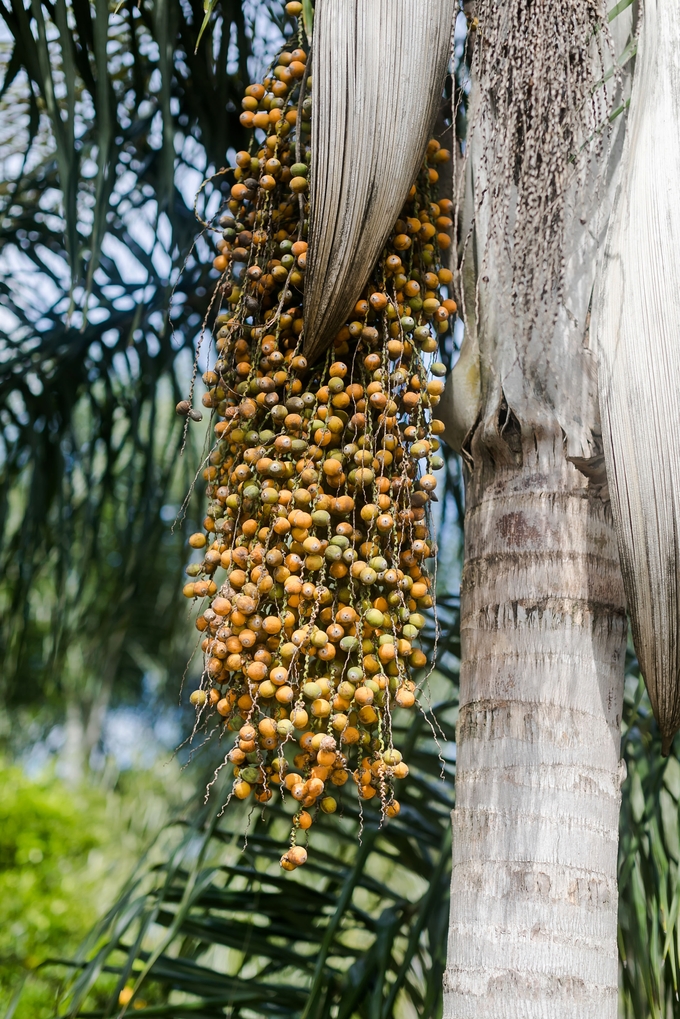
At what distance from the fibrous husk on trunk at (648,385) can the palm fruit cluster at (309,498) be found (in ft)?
0.70

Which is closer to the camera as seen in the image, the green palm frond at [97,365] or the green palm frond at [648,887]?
the green palm frond at [648,887]

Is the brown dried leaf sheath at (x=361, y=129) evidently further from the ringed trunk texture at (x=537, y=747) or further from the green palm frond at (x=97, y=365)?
the green palm frond at (x=97, y=365)

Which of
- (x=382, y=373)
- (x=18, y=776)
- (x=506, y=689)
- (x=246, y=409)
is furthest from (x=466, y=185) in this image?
(x=18, y=776)

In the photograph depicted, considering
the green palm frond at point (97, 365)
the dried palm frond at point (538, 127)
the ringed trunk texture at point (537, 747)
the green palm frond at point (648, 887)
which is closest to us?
the ringed trunk texture at point (537, 747)

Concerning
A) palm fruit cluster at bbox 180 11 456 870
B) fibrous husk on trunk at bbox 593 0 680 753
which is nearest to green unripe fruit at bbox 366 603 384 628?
palm fruit cluster at bbox 180 11 456 870

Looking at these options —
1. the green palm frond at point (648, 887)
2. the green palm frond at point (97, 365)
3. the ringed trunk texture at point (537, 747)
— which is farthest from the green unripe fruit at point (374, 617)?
the green palm frond at point (97, 365)

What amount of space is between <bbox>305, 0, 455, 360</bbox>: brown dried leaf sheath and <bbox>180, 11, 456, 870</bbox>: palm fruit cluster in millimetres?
72

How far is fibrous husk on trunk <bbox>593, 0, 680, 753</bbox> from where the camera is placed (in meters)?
0.97

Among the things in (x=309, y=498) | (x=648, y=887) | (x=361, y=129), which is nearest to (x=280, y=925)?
(x=648, y=887)

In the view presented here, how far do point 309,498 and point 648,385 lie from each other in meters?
0.39

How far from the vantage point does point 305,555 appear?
1026 millimetres

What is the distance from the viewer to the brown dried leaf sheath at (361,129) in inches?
39.4

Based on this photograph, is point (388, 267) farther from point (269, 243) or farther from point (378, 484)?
point (378, 484)

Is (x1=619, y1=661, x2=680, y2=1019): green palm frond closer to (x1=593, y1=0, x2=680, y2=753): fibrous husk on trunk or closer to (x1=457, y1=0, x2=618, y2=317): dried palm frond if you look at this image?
(x1=593, y1=0, x2=680, y2=753): fibrous husk on trunk
